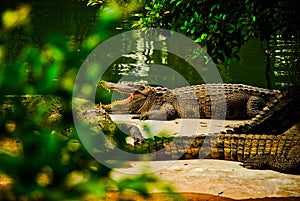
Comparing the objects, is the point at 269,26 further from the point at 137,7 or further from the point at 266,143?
the point at 137,7

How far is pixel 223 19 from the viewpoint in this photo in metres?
5.64

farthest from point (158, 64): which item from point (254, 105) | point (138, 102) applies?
point (254, 105)

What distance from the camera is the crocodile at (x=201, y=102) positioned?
305 inches

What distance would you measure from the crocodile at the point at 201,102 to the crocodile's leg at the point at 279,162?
2.48 meters

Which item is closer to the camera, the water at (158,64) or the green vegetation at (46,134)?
the green vegetation at (46,134)

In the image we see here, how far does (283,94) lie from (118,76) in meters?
4.57

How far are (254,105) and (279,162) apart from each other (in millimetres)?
2690

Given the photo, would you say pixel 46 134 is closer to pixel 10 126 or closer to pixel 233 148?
pixel 10 126

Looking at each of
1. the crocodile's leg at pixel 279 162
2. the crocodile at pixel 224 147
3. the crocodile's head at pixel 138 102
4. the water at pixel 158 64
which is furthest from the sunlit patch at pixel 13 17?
the water at pixel 158 64

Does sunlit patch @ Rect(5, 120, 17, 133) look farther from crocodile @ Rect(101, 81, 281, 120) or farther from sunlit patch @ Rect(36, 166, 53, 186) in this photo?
Result: crocodile @ Rect(101, 81, 281, 120)

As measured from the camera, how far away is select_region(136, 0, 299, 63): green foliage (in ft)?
17.7

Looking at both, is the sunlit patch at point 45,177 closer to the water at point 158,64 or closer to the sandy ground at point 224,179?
the sandy ground at point 224,179

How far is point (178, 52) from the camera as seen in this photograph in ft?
43.8

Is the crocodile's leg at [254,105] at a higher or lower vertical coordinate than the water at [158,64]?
lower
